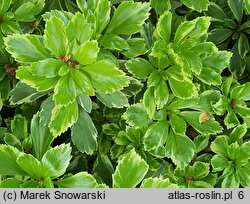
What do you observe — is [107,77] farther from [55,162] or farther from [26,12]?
[26,12]

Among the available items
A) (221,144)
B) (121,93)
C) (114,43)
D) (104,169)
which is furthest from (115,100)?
(221,144)

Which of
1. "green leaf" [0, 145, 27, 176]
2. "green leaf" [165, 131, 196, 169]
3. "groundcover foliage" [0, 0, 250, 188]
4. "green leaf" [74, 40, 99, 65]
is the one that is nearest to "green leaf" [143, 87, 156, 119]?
"groundcover foliage" [0, 0, 250, 188]

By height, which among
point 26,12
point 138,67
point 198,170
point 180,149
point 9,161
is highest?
point 26,12

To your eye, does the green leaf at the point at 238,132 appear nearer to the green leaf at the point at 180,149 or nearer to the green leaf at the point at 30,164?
the green leaf at the point at 180,149

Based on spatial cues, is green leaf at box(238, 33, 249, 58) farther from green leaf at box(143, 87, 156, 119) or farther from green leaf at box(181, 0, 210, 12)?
green leaf at box(143, 87, 156, 119)

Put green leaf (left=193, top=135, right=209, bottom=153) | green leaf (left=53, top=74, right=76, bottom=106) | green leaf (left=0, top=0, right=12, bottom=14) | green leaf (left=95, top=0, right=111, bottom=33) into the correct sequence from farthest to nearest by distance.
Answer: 1. green leaf (left=193, top=135, right=209, bottom=153)
2. green leaf (left=0, top=0, right=12, bottom=14)
3. green leaf (left=95, top=0, right=111, bottom=33)
4. green leaf (left=53, top=74, right=76, bottom=106)

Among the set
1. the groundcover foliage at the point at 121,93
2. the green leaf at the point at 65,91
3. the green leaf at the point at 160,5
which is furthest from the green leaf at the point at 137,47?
the green leaf at the point at 65,91
